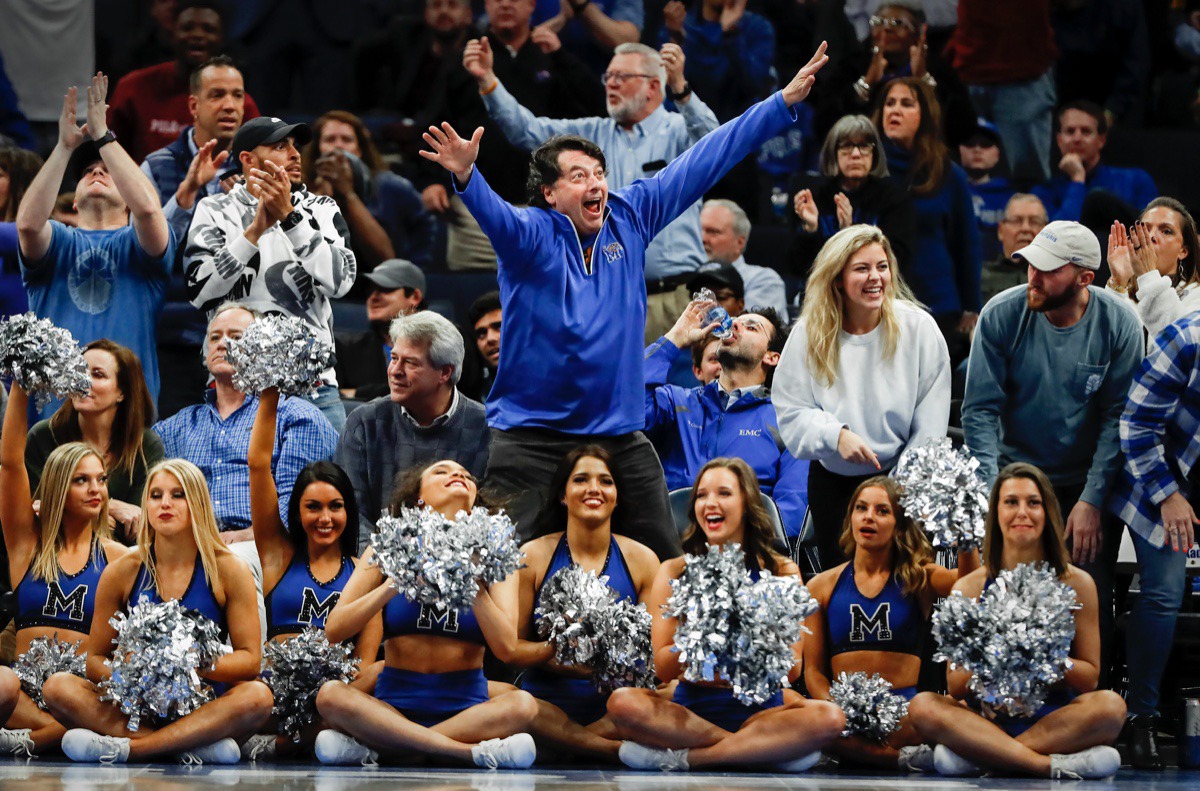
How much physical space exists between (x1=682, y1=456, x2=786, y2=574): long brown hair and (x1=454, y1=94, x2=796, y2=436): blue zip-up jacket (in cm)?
39

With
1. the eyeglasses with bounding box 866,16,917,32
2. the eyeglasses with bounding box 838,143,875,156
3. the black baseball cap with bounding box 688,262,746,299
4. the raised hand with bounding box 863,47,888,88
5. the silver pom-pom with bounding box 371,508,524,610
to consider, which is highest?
the eyeglasses with bounding box 866,16,917,32

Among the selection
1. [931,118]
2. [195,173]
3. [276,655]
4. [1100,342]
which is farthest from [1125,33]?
[276,655]

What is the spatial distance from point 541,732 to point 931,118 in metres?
3.86

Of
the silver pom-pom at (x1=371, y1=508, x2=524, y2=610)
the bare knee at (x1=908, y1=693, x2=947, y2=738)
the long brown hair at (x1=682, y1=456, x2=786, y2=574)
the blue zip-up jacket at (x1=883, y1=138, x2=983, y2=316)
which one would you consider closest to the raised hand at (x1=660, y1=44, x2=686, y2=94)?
the blue zip-up jacket at (x1=883, y1=138, x2=983, y2=316)

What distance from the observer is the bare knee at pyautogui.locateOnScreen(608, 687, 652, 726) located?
5797 millimetres

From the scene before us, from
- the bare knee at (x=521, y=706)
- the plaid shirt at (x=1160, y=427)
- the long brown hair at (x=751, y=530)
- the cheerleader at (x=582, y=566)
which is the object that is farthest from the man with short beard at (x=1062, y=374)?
the bare knee at (x=521, y=706)

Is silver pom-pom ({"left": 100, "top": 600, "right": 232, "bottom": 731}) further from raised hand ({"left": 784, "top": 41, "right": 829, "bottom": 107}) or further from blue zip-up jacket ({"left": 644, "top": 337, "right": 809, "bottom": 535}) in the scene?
raised hand ({"left": 784, "top": 41, "right": 829, "bottom": 107})

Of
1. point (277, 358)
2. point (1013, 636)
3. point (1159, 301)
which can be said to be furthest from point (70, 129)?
point (1159, 301)

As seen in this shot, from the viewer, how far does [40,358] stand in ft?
20.0

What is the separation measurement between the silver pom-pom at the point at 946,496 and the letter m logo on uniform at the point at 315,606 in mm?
2015

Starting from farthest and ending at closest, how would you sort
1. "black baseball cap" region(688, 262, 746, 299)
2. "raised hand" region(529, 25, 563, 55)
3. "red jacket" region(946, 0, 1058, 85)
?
"red jacket" region(946, 0, 1058, 85) < "raised hand" region(529, 25, 563, 55) < "black baseball cap" region(688, 262, 746, 299)

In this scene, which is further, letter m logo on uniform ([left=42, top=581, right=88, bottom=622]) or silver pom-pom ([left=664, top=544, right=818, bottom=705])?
letter m logo on uniform ([left=42, top=581, right=88, bottom=622])

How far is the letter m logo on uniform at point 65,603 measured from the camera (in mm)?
6137

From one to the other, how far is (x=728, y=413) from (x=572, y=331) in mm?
1550
